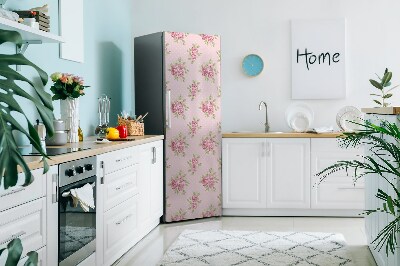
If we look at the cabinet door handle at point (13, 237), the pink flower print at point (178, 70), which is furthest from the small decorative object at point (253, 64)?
the cabinet door handle at point (13, 237)

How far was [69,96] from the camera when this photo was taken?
3.93 meters

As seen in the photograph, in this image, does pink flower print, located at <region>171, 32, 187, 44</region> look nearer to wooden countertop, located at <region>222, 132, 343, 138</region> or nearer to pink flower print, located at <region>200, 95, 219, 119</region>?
pink flower print, located at <region>200, 95, 219, 119</region>

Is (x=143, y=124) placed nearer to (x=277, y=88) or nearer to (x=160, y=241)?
(x=160, y=241)

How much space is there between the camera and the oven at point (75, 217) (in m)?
2.80

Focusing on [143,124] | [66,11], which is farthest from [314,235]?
[66,11]

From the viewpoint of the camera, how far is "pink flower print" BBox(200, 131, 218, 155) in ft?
17.6

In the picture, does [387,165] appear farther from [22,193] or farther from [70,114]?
[70,114]

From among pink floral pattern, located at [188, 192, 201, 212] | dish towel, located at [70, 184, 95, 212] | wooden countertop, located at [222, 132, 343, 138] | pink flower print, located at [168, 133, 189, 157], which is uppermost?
wooden countertop, located at [222, 132, 343, 138]

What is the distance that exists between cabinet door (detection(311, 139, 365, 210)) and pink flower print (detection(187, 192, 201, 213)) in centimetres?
112

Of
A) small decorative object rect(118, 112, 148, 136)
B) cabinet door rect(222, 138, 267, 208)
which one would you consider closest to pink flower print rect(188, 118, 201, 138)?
cabinet door rect(222, 138, 267, 208)

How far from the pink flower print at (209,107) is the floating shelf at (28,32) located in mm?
2138

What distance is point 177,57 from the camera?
521 cm

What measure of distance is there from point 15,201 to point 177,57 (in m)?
3.12

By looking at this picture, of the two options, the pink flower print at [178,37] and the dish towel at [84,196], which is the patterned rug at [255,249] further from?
the pink flower print at [178,37]
